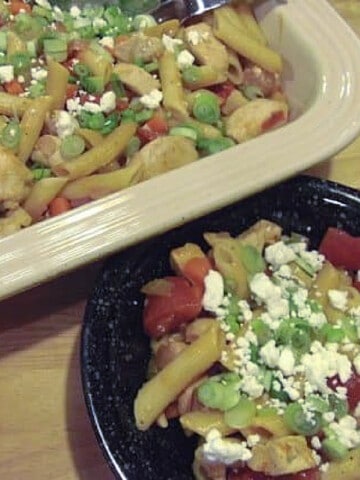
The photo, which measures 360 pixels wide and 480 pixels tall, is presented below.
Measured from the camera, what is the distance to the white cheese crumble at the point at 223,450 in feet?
3.61

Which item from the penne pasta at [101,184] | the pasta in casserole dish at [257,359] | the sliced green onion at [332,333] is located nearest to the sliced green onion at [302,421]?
the pasta in casserole dish at [257,359]

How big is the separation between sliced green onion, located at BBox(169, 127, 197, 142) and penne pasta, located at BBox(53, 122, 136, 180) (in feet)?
0.19

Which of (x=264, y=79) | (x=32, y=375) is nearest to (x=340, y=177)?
(x=264, y=79)

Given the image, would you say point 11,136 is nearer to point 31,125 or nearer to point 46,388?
point 31,125

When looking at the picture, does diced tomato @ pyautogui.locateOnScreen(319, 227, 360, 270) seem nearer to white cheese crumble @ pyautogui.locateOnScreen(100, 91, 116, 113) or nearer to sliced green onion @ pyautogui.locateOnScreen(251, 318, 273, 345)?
sliced green onion @ pyautogui.locateOnScreen(251, 318, 273, 345)

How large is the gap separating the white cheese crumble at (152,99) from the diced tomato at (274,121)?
152 millimetres

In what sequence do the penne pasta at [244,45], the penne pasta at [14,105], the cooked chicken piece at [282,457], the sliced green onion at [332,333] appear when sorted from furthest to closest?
1. the penne pasta at [244,45]
2. the penne pasta at [14,105]
3. the sliced green onion at [332,333]
4. the cooked chicken piece at [282,457]

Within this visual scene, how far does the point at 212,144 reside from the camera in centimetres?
133

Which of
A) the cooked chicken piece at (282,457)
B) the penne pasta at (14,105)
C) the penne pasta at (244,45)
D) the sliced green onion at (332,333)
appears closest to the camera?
the cooked chicken piece at (282,457)

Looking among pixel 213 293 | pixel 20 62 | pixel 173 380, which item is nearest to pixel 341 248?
pixel 213 293

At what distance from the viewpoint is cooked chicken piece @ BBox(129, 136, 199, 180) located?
1287mm

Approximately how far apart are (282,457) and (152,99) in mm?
542

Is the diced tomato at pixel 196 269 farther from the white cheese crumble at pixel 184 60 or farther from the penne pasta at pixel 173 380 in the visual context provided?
the white cheese crumble at pixel 184 60

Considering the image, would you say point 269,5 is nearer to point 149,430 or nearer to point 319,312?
point 319,312
